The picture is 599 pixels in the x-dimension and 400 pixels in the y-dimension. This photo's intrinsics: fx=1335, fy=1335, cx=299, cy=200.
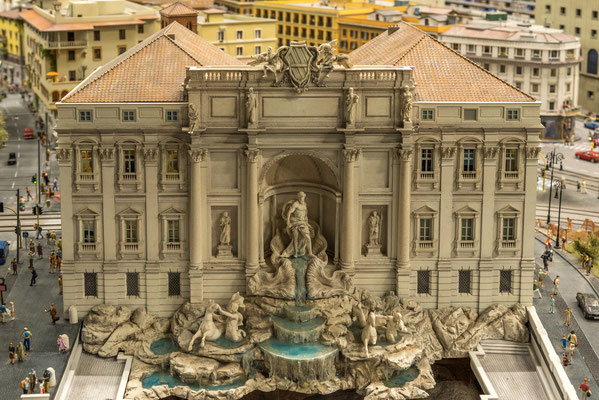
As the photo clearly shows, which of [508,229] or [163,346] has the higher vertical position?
[508,229]

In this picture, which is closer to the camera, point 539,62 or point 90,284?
point 90,284

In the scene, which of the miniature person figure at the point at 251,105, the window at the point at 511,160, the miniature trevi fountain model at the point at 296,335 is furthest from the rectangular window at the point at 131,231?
the window at the point at 511,160

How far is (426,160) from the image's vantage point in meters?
108

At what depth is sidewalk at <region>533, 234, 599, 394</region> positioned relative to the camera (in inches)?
4050

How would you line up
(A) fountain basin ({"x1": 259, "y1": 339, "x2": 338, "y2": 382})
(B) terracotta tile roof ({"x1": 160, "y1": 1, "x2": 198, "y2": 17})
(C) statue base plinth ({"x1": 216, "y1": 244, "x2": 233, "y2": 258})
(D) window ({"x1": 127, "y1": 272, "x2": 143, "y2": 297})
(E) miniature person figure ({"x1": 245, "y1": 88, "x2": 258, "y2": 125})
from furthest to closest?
1. (B) terracotta tile roof ({"x1": 160, "y1": 1, "x2": 198, "y2": 17})
2. (D) window ({"x1": 127, "y1": 272, "x2": 143, "y2": 297})
3. (C) statue base plinth ({"x1": 216, "y1": 244, "x2": 233, "y2": 258})
4. (E) miniature person figure ({"x1": 245, "y1": 88, "x2": 258, "y2": 125})
5. (A) fountain basin ({"x1": 259, "y1": 339, "x2": 338, "y2": 382})

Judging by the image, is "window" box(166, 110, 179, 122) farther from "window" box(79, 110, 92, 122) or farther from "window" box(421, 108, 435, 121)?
"window" box(421, 108, 435, 121)

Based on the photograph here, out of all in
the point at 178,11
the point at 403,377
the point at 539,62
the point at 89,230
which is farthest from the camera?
the point at 539,62

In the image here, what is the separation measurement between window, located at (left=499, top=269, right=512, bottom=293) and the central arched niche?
13795 millimetres

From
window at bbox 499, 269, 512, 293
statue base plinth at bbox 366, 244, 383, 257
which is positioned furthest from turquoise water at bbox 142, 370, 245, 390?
window at bbox 499, 269, 512, 293

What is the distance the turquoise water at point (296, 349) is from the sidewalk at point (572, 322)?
18.9 metres

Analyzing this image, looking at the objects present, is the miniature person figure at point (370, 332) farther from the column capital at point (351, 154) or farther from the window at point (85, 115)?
the window at point (85, 115)

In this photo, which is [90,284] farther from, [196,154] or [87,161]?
[196,154]

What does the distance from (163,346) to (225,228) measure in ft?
Result: 34.9

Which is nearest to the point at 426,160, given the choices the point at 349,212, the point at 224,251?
the point at 349,212
